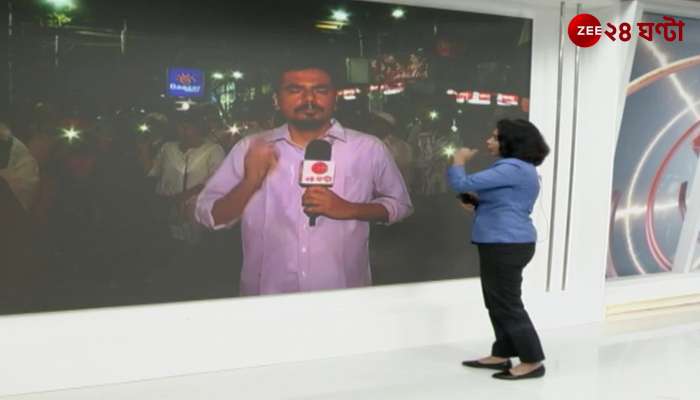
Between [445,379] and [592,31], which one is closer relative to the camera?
[445,379]

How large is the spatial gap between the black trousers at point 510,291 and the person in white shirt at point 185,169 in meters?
1.49

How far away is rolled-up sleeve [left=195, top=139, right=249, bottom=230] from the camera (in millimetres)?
3824

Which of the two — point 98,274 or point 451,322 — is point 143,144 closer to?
point 98,274

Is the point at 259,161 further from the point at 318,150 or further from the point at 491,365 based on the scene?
the point at 491,365

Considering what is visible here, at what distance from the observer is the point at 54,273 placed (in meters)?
3.51

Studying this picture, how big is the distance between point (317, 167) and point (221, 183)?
55 centimetres

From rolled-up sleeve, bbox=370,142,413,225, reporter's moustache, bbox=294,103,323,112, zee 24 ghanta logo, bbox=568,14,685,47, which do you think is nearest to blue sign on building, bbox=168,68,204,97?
reporter's moustache, bbox=294,103,323,112

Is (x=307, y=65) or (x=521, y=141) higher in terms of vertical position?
(x=307, y=65)

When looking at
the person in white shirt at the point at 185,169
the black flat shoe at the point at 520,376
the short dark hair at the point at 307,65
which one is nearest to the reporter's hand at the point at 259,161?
the person in white shirt at the point at 185,169

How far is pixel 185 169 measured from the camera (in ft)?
12.3

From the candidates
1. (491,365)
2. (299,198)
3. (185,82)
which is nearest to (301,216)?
(299,198)

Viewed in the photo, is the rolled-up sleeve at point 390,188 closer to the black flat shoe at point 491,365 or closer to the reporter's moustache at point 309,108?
the reporter's moustache at point 309,108

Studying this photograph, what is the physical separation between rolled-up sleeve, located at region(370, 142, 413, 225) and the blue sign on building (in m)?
1.10

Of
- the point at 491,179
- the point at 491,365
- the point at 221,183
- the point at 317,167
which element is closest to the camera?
the point at 491,179
